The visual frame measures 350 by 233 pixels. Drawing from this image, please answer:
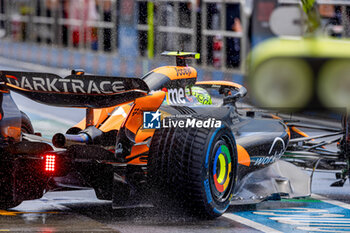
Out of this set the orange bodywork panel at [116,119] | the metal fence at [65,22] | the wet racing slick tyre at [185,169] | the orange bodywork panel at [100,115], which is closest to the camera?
the wet racing slick tyre at [185,169]

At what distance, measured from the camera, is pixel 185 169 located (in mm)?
5359

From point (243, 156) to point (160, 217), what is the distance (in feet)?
2.61

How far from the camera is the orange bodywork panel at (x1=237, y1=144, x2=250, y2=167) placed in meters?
6.16

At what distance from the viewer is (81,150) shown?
5.71 m

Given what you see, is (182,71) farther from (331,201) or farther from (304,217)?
(331,201)

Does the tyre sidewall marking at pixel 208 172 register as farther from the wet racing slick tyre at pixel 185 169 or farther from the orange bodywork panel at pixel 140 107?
the orange bodywork panel at pixel 140 107

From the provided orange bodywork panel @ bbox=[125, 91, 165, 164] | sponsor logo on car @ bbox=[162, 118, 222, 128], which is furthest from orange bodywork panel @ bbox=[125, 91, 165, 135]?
sponsor logo on car @ bbox=[162, 118, 222, 128]

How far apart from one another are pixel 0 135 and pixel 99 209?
39.3 inches

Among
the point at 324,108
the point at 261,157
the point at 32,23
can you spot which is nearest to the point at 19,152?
the point at 261,157

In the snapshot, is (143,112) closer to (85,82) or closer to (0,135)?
(85,82)

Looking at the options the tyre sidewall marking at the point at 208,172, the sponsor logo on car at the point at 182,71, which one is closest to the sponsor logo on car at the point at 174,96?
the sponsor logo on car at the point at 182,71

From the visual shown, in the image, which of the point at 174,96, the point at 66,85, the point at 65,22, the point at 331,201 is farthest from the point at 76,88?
the point at 65,22

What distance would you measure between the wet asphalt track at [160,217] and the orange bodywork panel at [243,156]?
0.39 meters

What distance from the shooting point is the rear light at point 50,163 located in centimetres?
570
